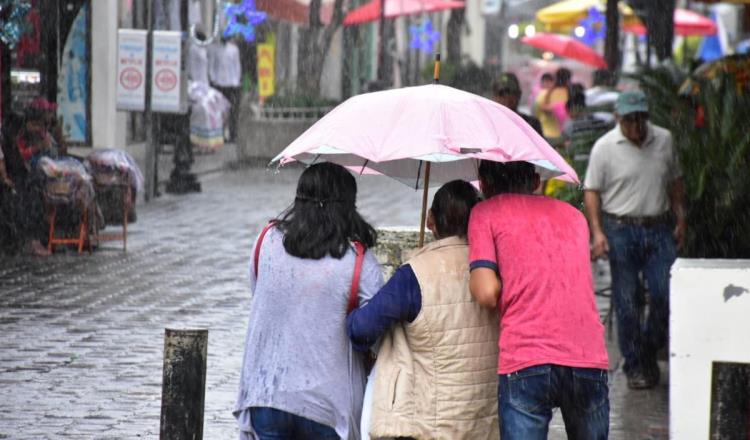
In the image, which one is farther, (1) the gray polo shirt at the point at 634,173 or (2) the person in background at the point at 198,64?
(2) the person in background at the point at 198,64

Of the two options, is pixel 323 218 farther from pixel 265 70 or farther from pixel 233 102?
pixel 265 70

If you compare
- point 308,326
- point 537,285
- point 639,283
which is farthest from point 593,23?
point 308,326

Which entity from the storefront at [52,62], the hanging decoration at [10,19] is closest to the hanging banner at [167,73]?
the storefront at [52,62]

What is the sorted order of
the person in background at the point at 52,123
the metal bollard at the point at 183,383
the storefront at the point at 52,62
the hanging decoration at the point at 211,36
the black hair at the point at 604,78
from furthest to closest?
1. the hanging decoration at the point at 211,36
2. the black hair at the point at 604,78
3. the storefront at the point at 52,62
4. the person in background at the point at 52,123
5. the metal bollard at the point at 183,383

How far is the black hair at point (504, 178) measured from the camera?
5.21 m

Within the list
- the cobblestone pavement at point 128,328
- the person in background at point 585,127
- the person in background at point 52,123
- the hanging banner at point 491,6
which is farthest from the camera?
the hanging banner at point 491,6

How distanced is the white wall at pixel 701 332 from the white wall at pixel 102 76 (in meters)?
13.2

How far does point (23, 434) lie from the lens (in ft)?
24.6

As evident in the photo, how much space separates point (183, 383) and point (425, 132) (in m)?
1.29

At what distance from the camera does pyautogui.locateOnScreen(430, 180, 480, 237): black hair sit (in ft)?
16.6

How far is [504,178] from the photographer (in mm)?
5215

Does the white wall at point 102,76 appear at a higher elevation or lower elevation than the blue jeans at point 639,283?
higher

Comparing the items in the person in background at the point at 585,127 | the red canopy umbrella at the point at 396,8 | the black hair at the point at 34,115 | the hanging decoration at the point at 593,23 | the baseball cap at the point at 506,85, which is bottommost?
the black hair at the point at 34,115

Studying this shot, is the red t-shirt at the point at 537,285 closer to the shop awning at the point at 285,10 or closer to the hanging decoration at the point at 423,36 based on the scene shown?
the shop awning at the point at 285,10
